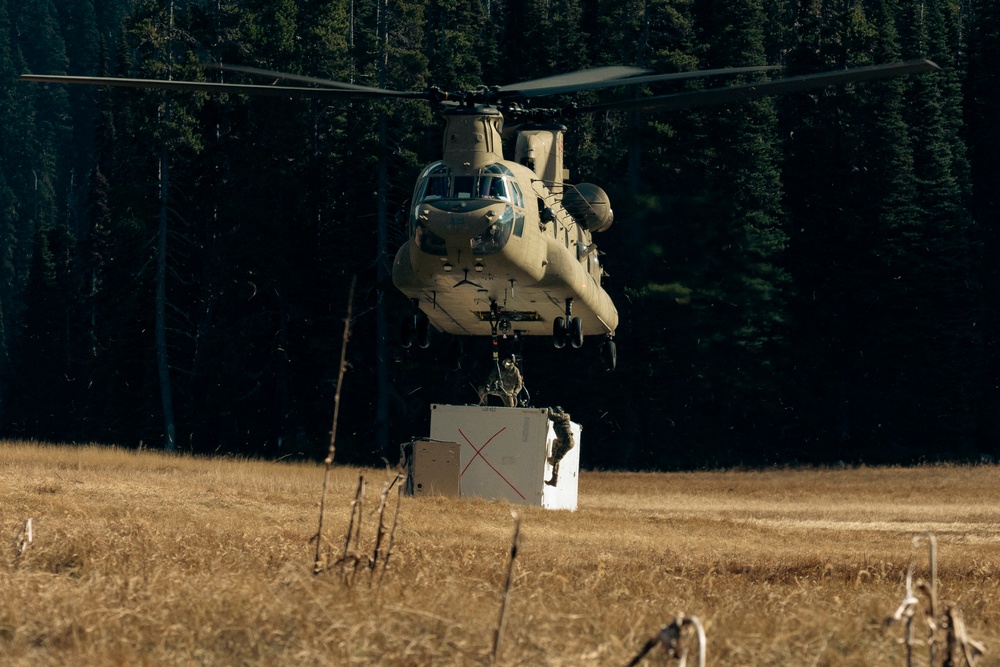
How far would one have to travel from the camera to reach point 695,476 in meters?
43.1

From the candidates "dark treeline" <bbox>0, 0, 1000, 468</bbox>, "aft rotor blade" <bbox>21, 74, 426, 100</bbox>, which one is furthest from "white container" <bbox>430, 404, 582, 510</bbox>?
"dark treeline" <bbox>0, 0, 1000, 468</bbox>

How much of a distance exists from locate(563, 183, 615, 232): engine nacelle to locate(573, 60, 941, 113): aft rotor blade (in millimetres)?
3782

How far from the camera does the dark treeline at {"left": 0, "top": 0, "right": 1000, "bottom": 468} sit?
5088cm

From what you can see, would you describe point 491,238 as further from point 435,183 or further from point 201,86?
point 201,86

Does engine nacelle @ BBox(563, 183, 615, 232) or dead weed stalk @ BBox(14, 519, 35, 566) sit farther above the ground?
engine nacelle @ BBox(563, 183, 615, 232)

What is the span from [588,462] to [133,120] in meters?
20.7

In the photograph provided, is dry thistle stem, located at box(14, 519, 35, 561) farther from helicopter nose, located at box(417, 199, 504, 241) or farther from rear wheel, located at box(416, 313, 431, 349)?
rear wheel, located at box(416, 313, 431, 349)

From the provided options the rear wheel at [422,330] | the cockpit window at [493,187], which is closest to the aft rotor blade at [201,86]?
the cockpit window at [493,187]

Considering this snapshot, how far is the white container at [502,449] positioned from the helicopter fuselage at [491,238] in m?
1.63

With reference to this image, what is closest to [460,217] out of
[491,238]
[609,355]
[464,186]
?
[491,238]

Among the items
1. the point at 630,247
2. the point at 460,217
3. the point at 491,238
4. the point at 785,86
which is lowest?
the point at 491,238

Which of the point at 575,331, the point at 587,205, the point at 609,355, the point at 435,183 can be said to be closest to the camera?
the point at 435,183

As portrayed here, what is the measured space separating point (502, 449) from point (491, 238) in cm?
469

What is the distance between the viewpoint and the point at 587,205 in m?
26.1
